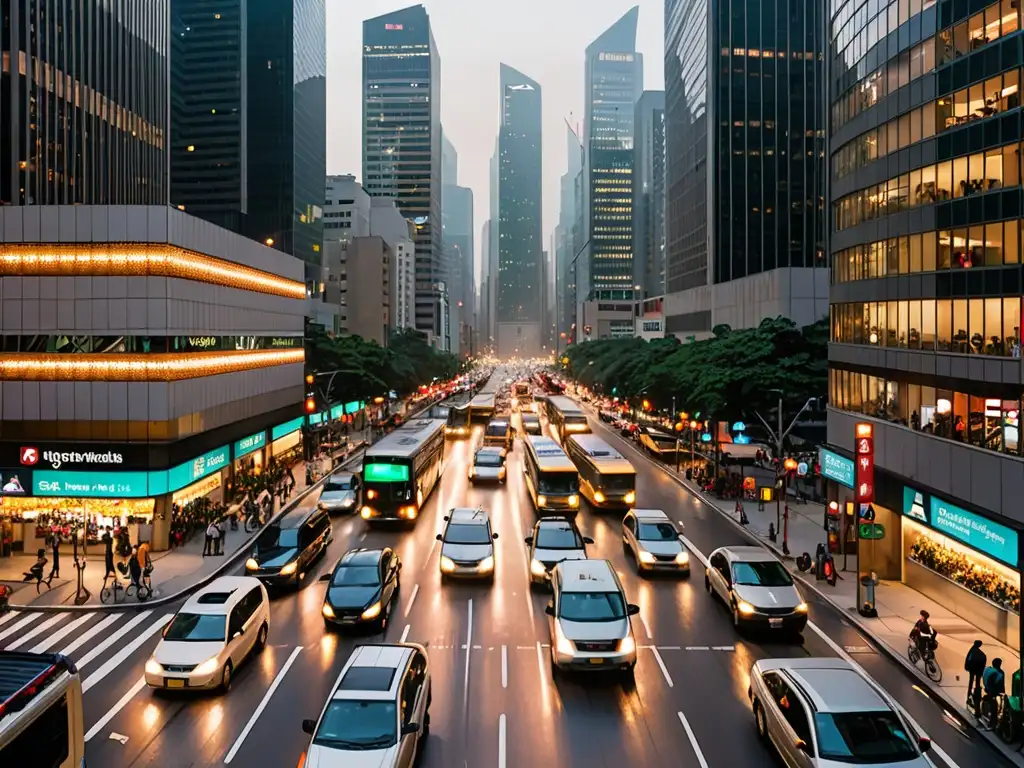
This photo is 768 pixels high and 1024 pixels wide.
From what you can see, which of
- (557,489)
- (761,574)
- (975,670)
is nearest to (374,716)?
(975,670)

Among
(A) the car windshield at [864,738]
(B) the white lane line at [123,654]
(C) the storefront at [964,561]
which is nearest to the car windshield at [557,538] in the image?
(C) the storefront at [964,561]

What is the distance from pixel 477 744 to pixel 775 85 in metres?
126

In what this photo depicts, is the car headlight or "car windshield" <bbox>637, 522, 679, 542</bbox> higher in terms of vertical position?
"car windshield" <bbox>637, 522, 679, 542</bbox>

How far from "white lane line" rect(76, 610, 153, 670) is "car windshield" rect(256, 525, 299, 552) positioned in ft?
13.5

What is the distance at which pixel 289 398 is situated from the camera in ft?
185

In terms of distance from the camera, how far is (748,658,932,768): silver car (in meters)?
12.8

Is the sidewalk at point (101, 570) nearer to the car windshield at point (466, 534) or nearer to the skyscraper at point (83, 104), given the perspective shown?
the car windshield at point (466, 534)

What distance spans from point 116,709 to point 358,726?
23.7ft

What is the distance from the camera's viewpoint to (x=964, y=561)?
2467 cm

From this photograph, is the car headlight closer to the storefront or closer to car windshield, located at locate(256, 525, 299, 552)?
car windshield, located at locate(256, 525, 299, 552)

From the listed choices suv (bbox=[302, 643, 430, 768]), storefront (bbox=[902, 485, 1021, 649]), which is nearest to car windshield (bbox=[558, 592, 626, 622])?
suv (bbox=[302, 643, 430, 768])

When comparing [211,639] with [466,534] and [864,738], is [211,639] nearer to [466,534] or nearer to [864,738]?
[466,534]

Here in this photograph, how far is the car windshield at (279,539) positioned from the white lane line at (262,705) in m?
7.12

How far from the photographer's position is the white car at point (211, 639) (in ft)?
57.6
